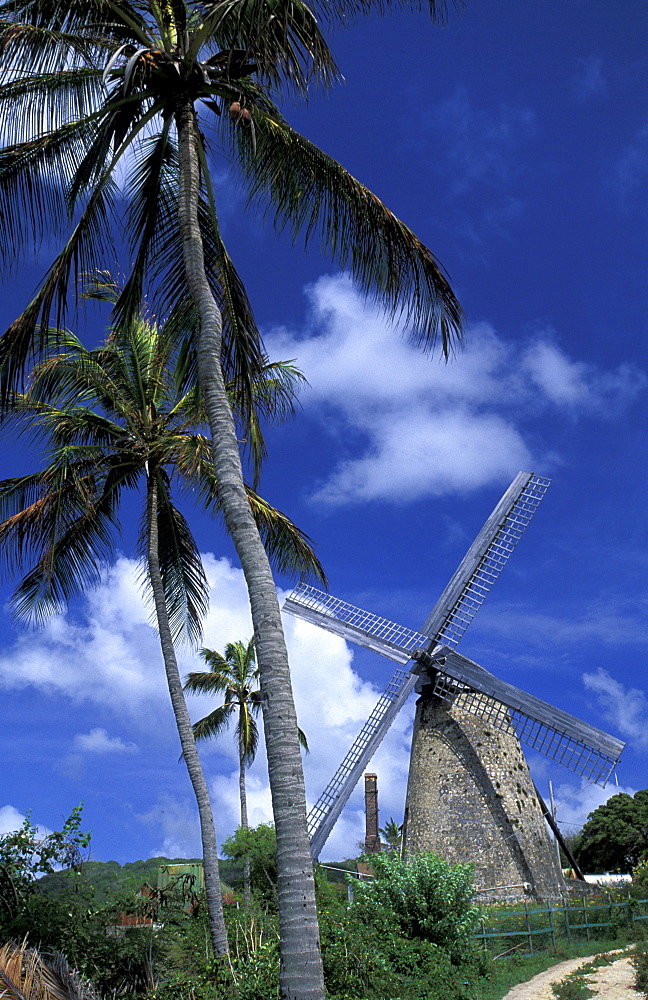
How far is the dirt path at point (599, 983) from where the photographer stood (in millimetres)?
10570

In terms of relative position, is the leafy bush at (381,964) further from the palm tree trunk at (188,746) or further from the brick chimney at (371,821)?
the brick chimney at (371,821)

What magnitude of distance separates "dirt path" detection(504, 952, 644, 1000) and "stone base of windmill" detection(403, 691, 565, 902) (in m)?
3.43

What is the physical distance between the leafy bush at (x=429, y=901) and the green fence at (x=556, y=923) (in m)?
2.42

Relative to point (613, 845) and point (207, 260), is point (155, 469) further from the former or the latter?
point (613, 845)

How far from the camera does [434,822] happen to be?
17.7 metres

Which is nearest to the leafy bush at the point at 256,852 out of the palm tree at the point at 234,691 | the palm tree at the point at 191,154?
the palm tree at the point at 234,691

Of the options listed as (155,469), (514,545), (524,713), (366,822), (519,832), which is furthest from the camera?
(366,822)

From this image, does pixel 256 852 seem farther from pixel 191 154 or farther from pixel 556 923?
pixel 191 154

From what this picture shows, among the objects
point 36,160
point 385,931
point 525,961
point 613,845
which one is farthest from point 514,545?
point 613,845

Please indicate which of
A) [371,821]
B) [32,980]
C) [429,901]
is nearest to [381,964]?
[429,901]

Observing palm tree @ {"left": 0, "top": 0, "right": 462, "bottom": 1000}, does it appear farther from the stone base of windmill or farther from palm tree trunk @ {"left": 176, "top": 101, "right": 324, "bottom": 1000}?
the stone base of windmill

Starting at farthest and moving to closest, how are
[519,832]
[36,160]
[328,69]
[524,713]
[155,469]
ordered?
1. [524,713]
2. [519,832]
3. [155,469]
4. [36,160]
5. [328,69]

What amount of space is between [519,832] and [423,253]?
13.4 meters

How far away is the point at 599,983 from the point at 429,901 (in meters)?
2.63
